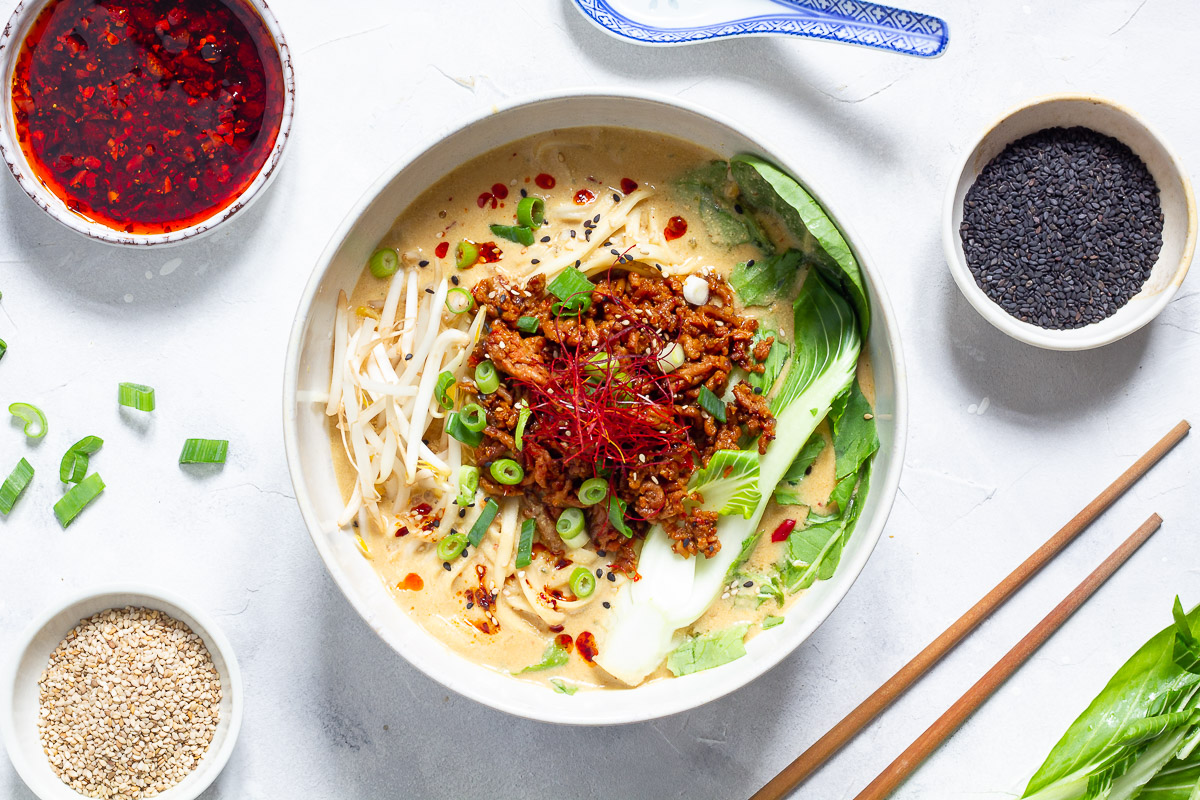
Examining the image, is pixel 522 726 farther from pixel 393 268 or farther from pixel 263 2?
pixel 263 2

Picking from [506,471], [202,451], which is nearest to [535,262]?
[506,471]

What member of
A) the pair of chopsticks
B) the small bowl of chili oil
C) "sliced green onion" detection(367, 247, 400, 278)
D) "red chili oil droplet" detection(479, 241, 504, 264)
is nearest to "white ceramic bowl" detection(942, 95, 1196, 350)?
the pair of chopsticks

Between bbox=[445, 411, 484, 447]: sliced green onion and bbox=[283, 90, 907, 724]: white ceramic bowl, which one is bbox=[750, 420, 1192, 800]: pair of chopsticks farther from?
bbox=[445, 411, 484, 447]: sliced green onion

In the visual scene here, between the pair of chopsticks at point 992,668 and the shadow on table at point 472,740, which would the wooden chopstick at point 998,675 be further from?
the shadow on table at point 472,740

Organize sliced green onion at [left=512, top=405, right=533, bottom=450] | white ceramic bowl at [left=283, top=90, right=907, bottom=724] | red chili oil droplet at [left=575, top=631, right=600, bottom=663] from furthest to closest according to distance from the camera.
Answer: red chili oil droplet at [left=575, top=631, right=600, bottom=663] < sliced green onion at [left=512, top=405, right=533, bottom=450] < white ceramic bowl at [left=283, top=90, right=907, bottom=724]

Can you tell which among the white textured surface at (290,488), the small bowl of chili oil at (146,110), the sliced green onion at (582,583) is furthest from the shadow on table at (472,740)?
the small bowl of chili oil at (146,110)

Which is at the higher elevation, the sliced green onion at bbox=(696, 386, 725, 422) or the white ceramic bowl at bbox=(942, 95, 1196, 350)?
the white ceramic bowl at bbox=(942, 95, 1196, 350)
